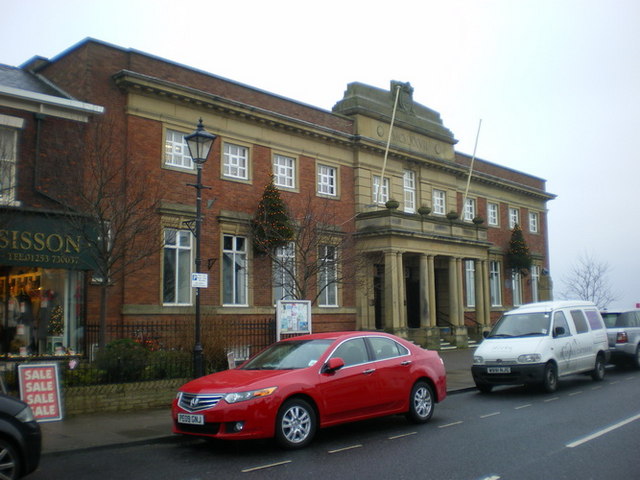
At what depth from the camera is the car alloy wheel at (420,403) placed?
410 inches

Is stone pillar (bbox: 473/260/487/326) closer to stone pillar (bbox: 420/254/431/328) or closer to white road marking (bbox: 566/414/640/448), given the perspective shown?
stone pillar (bbox: 420/254/431/328)

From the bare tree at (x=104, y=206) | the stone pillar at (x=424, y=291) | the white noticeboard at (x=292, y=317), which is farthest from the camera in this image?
the stone pillar at (x=424, y=291)

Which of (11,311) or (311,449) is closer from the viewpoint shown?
(311,449)

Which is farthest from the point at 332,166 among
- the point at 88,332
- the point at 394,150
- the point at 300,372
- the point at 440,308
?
the point at 300,372

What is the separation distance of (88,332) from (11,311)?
2312 mm

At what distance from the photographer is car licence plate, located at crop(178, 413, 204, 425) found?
8.45 m

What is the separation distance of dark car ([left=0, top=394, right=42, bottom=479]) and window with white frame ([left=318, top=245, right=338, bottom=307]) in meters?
12.7

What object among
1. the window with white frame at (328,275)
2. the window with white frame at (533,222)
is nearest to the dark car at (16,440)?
the window with white frame at (328,275)

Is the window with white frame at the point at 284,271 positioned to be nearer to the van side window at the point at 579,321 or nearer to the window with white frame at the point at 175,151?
the window with white frame at the point at 175,151

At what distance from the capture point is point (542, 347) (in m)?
14.0

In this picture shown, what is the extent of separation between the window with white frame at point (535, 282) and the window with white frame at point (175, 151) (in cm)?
2522

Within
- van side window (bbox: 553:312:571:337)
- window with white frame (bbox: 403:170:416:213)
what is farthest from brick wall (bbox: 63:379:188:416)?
window with white frame (bbox: 403:170:416:213)

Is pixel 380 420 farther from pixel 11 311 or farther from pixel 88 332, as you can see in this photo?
pixel 11 311

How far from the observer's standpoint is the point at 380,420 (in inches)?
440
